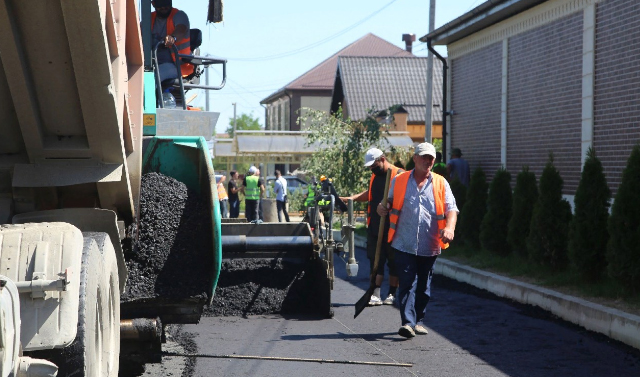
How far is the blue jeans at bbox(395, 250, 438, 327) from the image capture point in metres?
8.41

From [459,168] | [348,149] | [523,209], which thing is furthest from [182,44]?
[348,149]

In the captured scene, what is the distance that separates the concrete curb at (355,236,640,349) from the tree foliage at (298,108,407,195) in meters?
9.36

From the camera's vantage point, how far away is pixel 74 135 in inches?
171

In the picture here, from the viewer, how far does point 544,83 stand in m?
15.1

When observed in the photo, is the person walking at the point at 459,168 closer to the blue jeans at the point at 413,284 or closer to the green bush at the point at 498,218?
the green bush at the point at 498,218

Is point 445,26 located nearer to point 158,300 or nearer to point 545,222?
point 545,222

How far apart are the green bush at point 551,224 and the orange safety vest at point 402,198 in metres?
3.22

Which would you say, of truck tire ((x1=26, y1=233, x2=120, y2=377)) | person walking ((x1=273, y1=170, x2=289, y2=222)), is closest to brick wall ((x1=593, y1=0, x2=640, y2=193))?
truck tire ((x1=26, y1=233, x2=120, y2=377))

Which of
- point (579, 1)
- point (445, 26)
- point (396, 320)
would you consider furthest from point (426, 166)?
point (445, 26)

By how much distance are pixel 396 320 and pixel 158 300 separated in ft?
14.0

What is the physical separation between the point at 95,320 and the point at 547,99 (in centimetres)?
1214

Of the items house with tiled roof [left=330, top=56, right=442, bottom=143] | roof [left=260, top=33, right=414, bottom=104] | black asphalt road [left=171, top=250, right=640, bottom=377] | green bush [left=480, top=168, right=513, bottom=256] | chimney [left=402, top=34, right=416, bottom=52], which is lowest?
black asphalt road [left=171, top=250, right=640, bottom=377]

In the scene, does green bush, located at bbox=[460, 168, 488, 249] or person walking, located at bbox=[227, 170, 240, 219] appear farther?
person walking, located at bbox=[227, 170, 240, 219]

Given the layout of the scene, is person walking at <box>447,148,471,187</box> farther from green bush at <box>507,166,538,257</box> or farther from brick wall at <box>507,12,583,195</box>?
green bush at <box>507,166,538,257</box>
